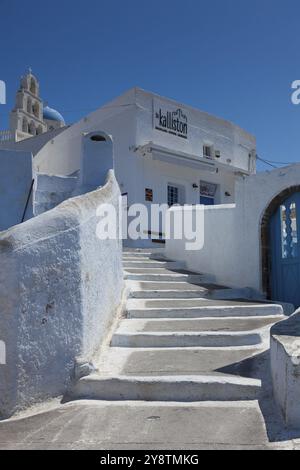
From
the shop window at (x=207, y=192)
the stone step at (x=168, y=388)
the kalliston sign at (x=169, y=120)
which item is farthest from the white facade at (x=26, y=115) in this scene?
the stone step at (x=168, y=388)

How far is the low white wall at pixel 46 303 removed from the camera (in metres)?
3.90

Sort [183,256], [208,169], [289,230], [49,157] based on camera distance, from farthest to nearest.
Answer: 1. [49,157]
2. [208,169]
3. [183,256]
4. [289,230]

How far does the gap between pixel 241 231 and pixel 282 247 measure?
2.80 ft

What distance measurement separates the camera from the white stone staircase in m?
4.09

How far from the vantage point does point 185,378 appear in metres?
4.12

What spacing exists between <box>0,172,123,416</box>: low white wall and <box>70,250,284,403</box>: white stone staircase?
32cm

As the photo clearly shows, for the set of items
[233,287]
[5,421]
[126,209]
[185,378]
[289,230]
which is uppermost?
[126,209]

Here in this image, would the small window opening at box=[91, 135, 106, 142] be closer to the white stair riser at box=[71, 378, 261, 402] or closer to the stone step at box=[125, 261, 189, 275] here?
the stone step at box=[125, 261, 189, 275]

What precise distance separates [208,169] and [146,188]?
10.3ft

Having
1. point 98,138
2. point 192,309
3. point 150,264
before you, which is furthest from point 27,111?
point 192,309

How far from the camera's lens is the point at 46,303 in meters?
4.14

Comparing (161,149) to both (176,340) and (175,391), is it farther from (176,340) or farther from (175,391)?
(175,391)
